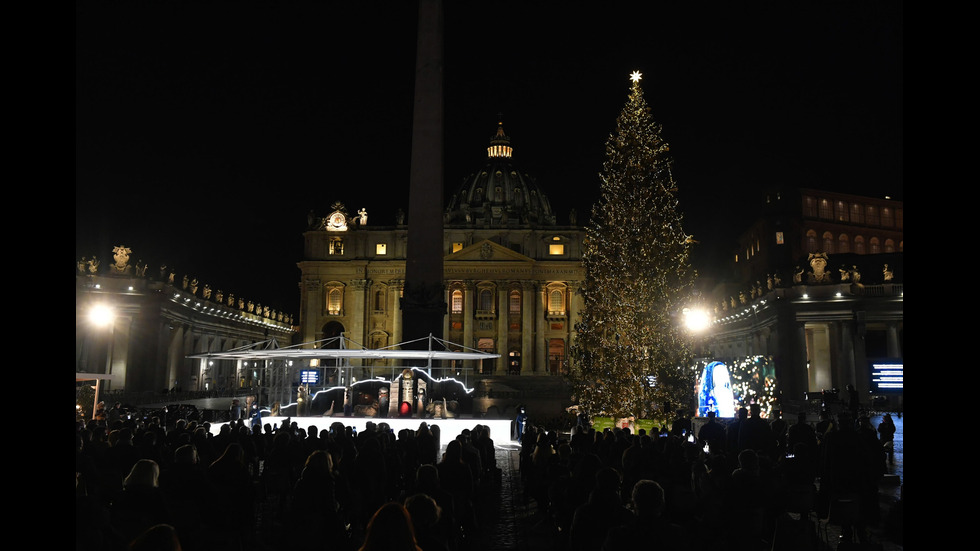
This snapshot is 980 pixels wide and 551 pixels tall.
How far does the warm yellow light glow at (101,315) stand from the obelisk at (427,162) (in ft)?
80.8

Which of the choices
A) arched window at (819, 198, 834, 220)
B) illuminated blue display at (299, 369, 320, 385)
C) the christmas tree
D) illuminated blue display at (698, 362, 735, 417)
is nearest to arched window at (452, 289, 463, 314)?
arched window at (819, 198, 834, 220)

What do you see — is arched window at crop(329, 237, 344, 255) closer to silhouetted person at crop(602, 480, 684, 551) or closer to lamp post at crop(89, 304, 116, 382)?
lamp post at crop(89, 304, 116, 382)

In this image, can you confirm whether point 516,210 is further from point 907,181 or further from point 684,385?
point 907,181

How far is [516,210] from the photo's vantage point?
11256cm

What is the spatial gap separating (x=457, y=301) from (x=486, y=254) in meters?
6.87

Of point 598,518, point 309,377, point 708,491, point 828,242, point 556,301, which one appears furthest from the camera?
point 556,301

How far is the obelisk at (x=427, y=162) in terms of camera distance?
1034 inches

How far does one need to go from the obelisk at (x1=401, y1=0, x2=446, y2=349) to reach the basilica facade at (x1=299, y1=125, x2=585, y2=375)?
59758mm

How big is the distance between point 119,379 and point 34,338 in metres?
48.4

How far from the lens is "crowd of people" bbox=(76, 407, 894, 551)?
507 cm

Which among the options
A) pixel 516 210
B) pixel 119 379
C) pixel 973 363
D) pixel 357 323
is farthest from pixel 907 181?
pixel 516 210

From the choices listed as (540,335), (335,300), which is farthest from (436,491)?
(335,300)

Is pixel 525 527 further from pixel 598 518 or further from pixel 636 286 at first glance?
pixel 636 286

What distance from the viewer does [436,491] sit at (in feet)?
22.4
